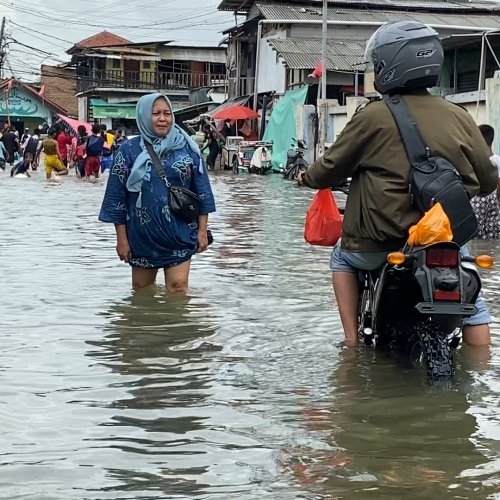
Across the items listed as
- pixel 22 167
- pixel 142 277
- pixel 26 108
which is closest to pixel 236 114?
pixel 22 167

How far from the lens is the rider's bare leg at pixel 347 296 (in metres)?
5.11

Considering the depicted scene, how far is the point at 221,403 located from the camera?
4441 mm

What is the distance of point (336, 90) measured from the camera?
3572 cm

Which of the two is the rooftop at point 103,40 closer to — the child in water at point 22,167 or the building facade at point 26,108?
the building facade at point 26,108

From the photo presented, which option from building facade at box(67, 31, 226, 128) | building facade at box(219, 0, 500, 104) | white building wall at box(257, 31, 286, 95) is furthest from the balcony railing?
white building wall at box(257, 31, 286, 95)

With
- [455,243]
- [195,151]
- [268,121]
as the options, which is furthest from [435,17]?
[455,243]

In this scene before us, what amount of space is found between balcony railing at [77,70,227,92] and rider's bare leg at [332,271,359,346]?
192 ft

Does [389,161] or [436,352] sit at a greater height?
[389,161]

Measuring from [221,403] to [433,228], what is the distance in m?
1.19

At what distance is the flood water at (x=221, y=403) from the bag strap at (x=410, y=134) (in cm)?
107

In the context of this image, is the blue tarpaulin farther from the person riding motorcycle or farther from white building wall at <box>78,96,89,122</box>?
white building wall at <box>78,96,89,122</box>

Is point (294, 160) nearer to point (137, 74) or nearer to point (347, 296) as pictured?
point (347, 296)

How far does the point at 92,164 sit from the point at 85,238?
15.0 metres

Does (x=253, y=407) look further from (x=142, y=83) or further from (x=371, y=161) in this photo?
(x=142, y=83)
